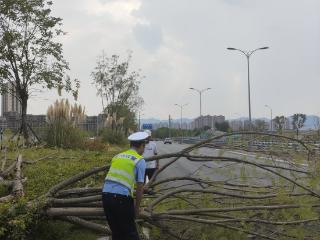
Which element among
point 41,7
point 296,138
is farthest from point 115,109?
point 296,138

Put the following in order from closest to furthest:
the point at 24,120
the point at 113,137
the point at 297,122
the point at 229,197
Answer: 1. the point at 229,197
2. the point at 297,122
3. the point at 24,120
4. the point at 113,137

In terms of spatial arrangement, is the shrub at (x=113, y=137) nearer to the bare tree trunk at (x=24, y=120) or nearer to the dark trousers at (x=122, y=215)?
the bare tree trunk at (x=24, y=120)

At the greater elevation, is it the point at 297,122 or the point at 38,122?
the point at 38,122

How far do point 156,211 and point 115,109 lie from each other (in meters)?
43.0

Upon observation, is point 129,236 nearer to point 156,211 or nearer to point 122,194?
point 122,194

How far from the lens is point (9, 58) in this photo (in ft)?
79.0

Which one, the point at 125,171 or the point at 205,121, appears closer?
the point at 125,171

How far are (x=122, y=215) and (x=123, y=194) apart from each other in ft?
0.75

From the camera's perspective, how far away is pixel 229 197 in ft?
25.1

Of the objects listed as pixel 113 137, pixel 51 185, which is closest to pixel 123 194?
pixel 51 185

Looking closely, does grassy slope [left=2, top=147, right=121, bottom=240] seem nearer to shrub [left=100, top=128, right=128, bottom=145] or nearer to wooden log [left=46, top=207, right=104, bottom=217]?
wooden log [left=46, top=207, right=104, bottom=217]

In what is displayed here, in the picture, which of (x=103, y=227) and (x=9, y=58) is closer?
(x=103, y=227)

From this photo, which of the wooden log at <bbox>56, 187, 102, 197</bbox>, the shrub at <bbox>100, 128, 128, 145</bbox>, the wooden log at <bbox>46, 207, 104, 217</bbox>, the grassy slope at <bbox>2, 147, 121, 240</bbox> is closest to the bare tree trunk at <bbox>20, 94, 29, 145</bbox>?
the shrub at <bbox>100, 128, 128, 145</bbox>

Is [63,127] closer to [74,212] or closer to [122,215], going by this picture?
[74,212]
